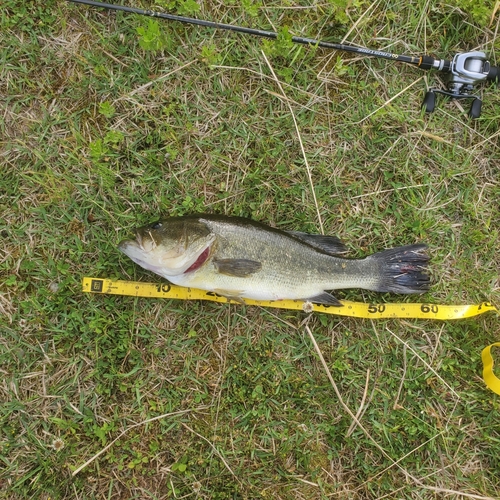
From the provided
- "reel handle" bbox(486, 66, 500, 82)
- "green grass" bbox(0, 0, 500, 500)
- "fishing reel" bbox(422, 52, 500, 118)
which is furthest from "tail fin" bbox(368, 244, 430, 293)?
"reel handle" bbox(486, 66, 500, 82)

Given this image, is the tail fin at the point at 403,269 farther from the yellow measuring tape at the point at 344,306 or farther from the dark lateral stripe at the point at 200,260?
the dark lateral stripe at the point at 200,260

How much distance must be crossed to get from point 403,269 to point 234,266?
1392 millimetres

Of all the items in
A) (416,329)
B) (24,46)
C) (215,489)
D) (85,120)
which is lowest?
(215,489)

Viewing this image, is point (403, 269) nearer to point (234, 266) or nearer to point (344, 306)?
point (344, 306)

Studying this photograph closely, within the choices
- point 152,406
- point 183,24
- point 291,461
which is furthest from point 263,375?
point 183,24

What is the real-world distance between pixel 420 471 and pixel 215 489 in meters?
1.65

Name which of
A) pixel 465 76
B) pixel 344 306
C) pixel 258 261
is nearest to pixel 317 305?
pixel 344 306

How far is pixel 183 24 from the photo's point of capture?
134 inches

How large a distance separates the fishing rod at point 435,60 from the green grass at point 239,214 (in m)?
0.12

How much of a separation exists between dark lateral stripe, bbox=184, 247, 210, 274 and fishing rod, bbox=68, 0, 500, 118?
181 centimetres

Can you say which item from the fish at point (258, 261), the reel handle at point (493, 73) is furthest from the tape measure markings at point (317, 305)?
the reel handle at point (493, 73)

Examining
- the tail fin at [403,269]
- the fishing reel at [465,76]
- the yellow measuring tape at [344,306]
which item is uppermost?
the fishing reel at [465,76]

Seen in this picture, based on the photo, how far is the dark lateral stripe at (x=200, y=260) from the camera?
2.96 meters

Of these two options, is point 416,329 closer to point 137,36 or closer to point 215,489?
point 215,489
